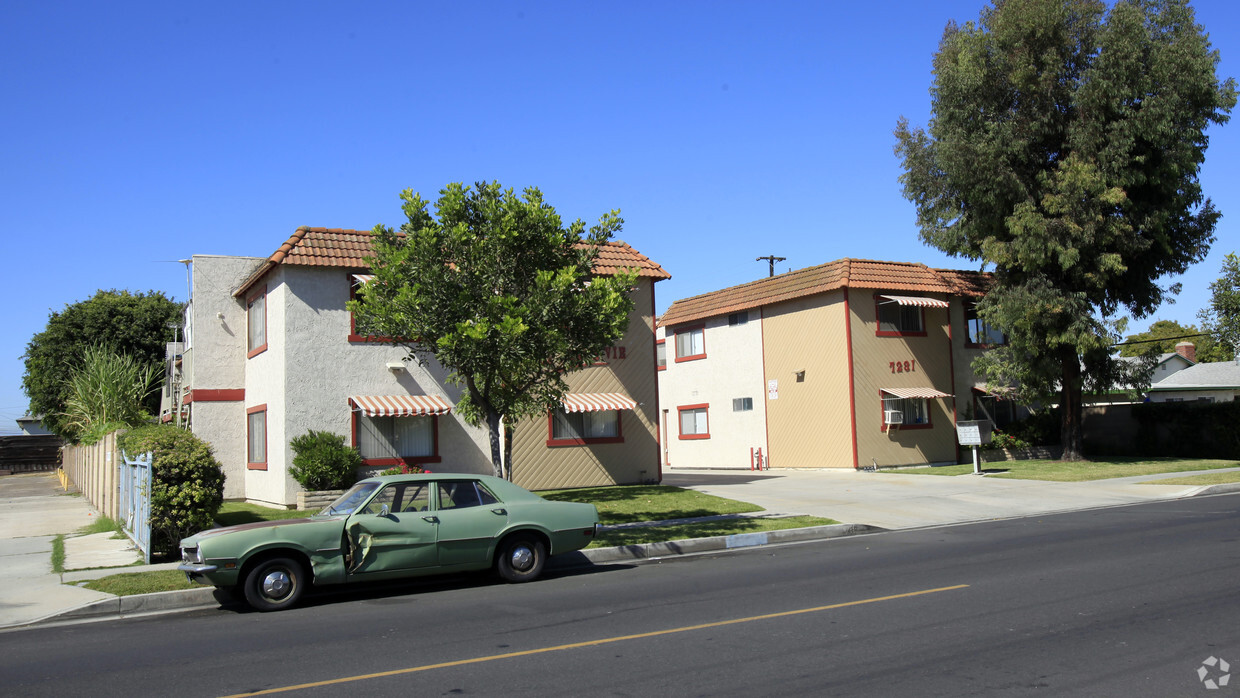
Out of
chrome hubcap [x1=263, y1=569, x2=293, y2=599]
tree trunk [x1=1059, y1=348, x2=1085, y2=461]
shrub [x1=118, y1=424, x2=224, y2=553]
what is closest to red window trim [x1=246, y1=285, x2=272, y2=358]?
shrub [x1=118, y1=424, x2=224, y2=553]

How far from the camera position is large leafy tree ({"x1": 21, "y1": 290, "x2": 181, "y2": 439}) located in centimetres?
4328

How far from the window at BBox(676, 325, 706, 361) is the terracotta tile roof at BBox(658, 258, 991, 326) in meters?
1.03

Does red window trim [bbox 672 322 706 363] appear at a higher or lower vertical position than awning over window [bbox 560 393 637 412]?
higher

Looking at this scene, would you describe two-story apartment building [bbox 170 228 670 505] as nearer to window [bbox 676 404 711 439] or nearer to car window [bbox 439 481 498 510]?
window [bbox 676 404 711 439]

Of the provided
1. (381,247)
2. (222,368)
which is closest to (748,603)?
(381,247)

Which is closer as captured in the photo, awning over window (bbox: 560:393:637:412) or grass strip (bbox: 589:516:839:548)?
grass strip (bbox: 589:516:839:548)

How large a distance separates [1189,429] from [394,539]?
28458 mm

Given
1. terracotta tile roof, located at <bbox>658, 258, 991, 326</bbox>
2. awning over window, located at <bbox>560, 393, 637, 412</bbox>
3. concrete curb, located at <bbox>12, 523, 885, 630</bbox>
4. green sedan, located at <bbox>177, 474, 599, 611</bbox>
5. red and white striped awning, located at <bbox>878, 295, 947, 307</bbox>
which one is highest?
terracotta tile roof, located at <bbox>658, 258, 991, 326</bbox>

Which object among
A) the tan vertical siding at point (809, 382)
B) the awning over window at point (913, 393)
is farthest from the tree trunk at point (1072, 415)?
the tan vertical siding at point (809, 382)

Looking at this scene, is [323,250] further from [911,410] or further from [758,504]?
[911,410]

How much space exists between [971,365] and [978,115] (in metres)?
7.63

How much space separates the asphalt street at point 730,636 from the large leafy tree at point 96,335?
38398mm

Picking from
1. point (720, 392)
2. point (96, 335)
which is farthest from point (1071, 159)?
point (96, 335)

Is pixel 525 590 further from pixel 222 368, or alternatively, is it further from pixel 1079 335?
pixel 1079 335
